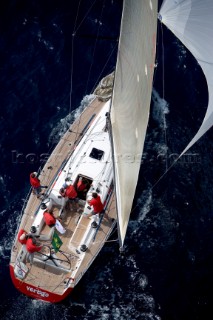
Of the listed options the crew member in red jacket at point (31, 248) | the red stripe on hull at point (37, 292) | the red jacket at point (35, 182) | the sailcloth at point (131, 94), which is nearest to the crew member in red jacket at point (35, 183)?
the red jacket at point (35, 182)

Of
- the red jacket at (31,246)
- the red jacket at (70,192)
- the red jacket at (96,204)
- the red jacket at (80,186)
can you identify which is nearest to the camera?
the red jacket at (31,246)

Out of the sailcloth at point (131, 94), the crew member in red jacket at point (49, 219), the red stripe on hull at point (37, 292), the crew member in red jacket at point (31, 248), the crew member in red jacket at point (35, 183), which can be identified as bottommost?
the red stripe on hull at point (37, 292)

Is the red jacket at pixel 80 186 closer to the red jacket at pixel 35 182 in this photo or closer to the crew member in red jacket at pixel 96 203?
the crew member in red jacket at pixel 96 203

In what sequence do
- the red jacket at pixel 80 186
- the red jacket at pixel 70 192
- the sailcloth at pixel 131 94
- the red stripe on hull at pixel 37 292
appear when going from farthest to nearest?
the red jacket at pixel 80 186
the red jacket at pixel 70 192
the red stripe on hull at pixel 37 292
the sailcloth at pixel 131 94

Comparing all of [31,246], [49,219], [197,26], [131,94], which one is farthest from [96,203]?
[197,26]

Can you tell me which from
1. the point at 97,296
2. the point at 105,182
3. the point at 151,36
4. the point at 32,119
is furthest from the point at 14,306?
the point at 151,36

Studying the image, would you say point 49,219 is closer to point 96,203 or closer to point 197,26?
point 96,203

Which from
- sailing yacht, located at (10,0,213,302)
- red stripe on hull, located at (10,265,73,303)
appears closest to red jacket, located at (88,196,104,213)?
sailing yacht, located at (10,0,213,302)
